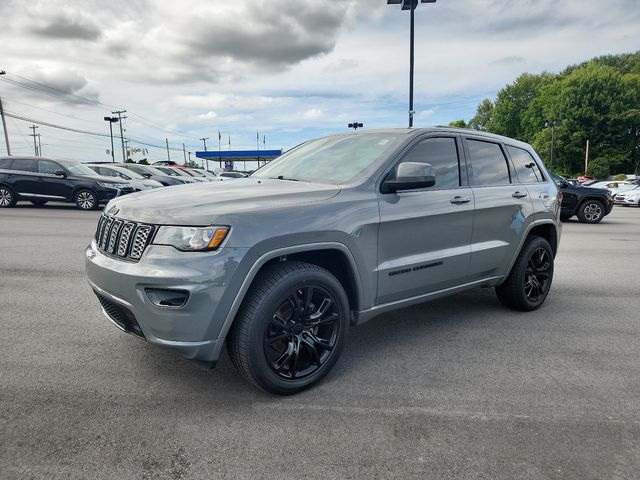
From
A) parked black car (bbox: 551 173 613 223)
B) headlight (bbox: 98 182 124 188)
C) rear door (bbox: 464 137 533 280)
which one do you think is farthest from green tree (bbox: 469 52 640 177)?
rear door (bbox: 464 137 533 280)

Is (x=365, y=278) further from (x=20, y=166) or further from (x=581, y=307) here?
(x=20, y=166)

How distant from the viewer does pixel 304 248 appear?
2885 millimetres

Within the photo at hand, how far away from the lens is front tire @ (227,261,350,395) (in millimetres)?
2730

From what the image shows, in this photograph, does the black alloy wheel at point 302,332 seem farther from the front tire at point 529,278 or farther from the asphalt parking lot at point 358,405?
the front tire at point 529,278

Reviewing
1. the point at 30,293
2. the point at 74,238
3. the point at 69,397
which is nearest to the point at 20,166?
the point at 74,238

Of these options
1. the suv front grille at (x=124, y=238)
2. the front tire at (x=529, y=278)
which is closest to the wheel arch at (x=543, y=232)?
the front tire at (x=529, y=278)

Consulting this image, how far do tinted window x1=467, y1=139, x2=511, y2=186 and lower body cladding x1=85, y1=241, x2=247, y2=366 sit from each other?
2558 millimetres

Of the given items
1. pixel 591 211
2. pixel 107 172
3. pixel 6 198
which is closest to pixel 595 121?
pixel 591 211

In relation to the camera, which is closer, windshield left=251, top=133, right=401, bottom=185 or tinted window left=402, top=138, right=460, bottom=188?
windshield left=251, top=133, right=401, bottom=185

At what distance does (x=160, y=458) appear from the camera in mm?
2340

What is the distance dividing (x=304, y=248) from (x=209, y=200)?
0.66 metres

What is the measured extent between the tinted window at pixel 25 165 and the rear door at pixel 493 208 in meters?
14.8

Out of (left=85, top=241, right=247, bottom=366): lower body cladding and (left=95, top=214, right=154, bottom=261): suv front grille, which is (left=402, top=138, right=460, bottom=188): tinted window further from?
(left=95, top=214, right=154, bottom=261): suv front grille

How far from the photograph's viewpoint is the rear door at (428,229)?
133 inches
